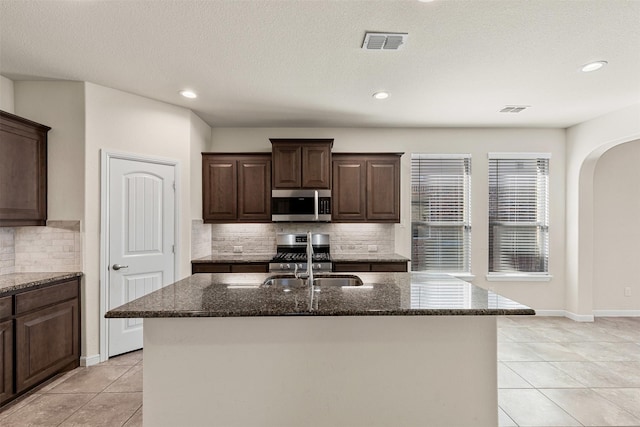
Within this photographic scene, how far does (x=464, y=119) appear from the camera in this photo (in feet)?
14.9

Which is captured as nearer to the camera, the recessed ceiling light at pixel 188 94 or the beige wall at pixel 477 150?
the recessed ceiling light at pixel 188 94

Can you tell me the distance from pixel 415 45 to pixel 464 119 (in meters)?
2.33

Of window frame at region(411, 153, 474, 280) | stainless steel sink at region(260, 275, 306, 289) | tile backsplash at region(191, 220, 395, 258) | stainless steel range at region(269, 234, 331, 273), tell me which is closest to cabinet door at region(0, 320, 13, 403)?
stainless steel sink at region(260, 275, 306, 289)

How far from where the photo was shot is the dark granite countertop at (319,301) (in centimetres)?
171

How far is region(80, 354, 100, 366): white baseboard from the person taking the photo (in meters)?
3.22

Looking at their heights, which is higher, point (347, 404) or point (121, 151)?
point (121, 151)

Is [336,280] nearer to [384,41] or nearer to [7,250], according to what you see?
[384,41]

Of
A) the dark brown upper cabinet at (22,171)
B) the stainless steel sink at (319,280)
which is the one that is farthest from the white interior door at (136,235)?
the stainless steel sink at (319,280)

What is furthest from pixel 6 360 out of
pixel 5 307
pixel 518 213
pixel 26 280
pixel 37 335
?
pixel 518 213

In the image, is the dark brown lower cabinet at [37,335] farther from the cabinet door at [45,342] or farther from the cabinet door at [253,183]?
the cabinet door at [253,183]

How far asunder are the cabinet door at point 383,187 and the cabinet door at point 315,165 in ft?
2.04

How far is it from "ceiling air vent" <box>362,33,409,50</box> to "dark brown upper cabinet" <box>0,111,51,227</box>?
3.07 m

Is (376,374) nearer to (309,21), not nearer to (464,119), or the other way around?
(309,21)

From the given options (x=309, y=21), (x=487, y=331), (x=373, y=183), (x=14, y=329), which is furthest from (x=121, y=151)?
(x=487, y=331)
